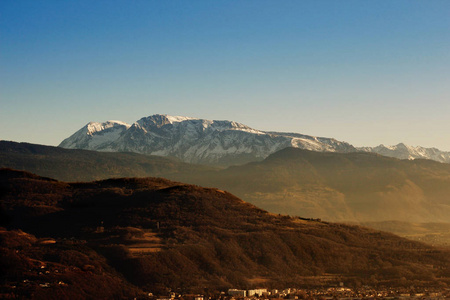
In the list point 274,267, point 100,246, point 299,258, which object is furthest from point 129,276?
point 299,258

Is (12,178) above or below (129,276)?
above

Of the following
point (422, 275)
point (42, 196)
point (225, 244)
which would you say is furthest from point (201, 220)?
point (422, 275)

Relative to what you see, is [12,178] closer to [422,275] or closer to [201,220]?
[201,220]

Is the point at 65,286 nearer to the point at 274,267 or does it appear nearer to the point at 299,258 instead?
the point at 274,267

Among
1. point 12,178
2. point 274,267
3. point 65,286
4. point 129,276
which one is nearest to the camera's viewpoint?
point 65,286

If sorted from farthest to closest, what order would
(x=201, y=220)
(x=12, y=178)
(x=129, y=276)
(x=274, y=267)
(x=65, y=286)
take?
(x=12, y=178) → (x=201, y=220) → (x=274, y=267) → (x=129, y=276) → (x=65, y=286)

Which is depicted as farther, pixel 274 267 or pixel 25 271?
pixel 274 267
